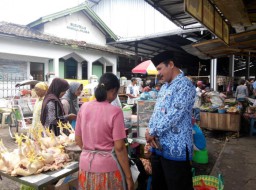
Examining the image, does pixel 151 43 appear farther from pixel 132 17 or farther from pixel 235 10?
pixel 235 10

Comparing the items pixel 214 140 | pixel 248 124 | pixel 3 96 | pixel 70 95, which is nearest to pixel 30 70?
pixel 3 96

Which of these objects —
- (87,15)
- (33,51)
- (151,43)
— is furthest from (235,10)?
(87,15)

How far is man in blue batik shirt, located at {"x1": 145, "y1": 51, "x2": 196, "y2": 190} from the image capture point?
208 centimetres

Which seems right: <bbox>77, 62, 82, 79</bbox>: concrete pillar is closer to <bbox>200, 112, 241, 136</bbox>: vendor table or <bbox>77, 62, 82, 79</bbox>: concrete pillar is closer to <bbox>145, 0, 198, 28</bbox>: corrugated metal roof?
<bbox>145, 0, 198, 28</bbox>: corrugated metal roof

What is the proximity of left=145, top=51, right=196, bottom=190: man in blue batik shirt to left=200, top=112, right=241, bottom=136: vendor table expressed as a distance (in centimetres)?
516

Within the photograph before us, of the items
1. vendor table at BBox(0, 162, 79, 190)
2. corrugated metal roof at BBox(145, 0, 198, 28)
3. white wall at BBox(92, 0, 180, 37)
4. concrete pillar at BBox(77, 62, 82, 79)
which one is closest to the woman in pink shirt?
vendor table at BBox(0, 162, 79, 190)

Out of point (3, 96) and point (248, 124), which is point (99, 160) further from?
point (3, 96)

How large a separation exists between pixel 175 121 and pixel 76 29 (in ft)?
42.0

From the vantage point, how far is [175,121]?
2.06 m

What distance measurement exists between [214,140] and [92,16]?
10.9 metres

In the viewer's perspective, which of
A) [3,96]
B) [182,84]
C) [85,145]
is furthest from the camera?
[3,96]

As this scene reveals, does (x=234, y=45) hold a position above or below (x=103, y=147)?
above

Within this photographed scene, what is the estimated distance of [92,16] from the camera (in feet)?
46.3

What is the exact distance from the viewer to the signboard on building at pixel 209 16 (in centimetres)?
344
